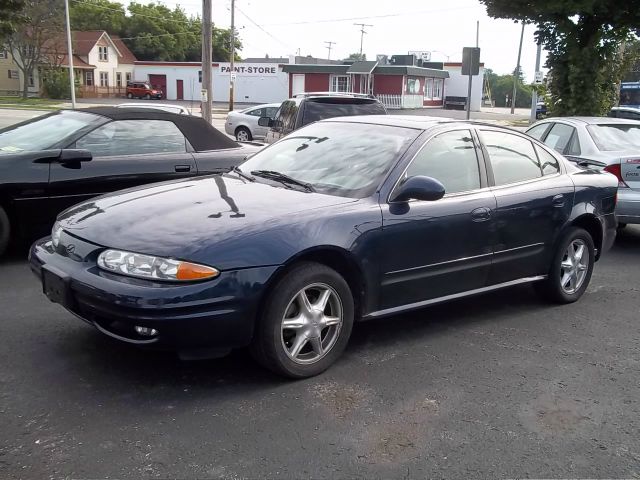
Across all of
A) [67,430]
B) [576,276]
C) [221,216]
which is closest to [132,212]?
[221,216]

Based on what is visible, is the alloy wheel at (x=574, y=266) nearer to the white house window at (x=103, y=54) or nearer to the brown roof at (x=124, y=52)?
the white house window at (x=103, y=54)

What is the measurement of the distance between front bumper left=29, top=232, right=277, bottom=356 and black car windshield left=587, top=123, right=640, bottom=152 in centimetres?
602

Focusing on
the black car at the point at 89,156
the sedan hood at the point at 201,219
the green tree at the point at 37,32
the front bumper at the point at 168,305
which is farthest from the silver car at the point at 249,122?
the green tree at the point at 37,32

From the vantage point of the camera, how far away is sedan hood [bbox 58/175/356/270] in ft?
11.5

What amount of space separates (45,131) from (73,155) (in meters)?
0.76

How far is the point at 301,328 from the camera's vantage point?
12.5ft

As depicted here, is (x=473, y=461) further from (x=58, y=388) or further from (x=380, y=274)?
(x=58, y=388)

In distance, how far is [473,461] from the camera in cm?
309

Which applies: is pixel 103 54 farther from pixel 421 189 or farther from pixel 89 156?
pixel 421 189

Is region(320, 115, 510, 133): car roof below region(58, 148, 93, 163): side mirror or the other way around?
the other way around

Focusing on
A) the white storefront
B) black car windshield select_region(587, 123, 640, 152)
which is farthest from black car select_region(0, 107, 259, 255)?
the white storefront

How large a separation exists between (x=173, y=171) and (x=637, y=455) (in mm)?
5095

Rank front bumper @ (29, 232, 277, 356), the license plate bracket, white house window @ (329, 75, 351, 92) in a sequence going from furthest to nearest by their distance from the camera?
white house window @ (329, 75, 351, 92) → the license plate bracket → front bumper @ (29, 232, 277, 356)

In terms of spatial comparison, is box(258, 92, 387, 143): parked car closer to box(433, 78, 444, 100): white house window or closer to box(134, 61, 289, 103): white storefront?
box(134, 61, 289, 103): white storefront
